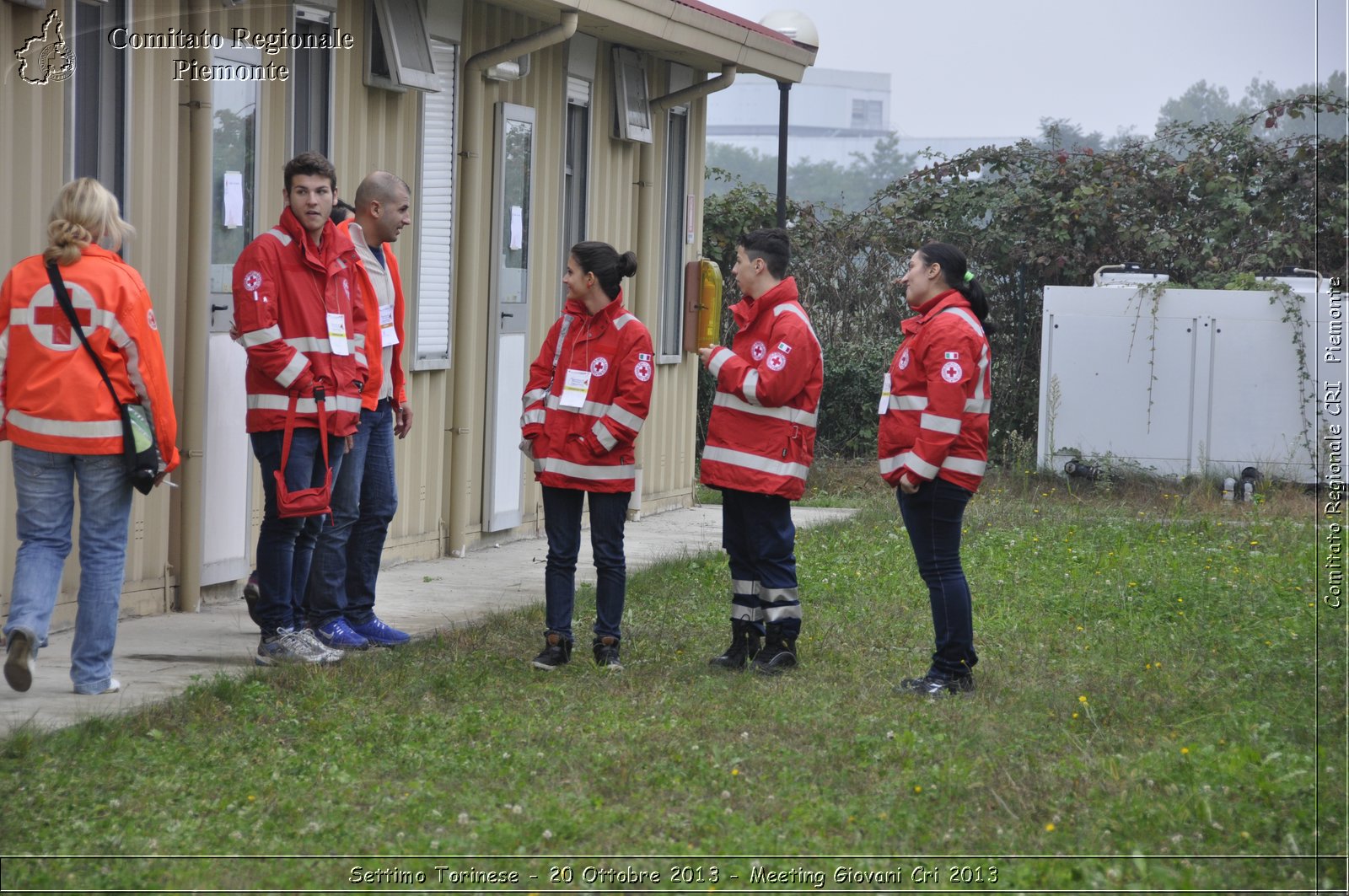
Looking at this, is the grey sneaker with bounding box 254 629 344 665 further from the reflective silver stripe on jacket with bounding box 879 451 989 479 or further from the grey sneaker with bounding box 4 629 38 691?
the reflective silver stripe on jacket with bounding box 879 451 989 479

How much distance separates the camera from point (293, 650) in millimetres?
6406

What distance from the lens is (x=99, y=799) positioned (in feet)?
15.1

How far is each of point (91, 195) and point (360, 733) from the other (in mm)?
2159

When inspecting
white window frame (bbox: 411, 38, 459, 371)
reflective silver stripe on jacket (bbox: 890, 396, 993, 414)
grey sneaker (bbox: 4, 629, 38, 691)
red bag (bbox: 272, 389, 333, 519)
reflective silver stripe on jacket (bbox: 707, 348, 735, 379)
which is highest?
white window frame (bbox: 411, 38, 459, 371)

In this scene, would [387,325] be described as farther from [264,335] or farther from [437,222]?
[437,222]

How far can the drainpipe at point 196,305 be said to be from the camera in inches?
289

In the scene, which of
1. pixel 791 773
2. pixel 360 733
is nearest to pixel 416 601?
pixel 360 733

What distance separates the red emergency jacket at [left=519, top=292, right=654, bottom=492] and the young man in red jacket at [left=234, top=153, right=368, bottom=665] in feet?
2.81

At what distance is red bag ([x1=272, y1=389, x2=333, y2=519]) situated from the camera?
246 inches

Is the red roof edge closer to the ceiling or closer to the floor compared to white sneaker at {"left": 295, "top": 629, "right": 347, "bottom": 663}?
closer to the ceiling

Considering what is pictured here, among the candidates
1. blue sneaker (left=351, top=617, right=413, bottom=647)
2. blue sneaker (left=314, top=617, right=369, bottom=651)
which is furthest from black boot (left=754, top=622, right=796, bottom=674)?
blue sneaker (left=314, top=617, right=369, bottom=651)

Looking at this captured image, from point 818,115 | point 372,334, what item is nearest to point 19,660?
point 372,334

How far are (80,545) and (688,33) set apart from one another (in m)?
6.47

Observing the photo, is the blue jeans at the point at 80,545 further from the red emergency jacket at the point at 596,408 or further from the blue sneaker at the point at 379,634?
the red emergency jacket at the point at 596,408
